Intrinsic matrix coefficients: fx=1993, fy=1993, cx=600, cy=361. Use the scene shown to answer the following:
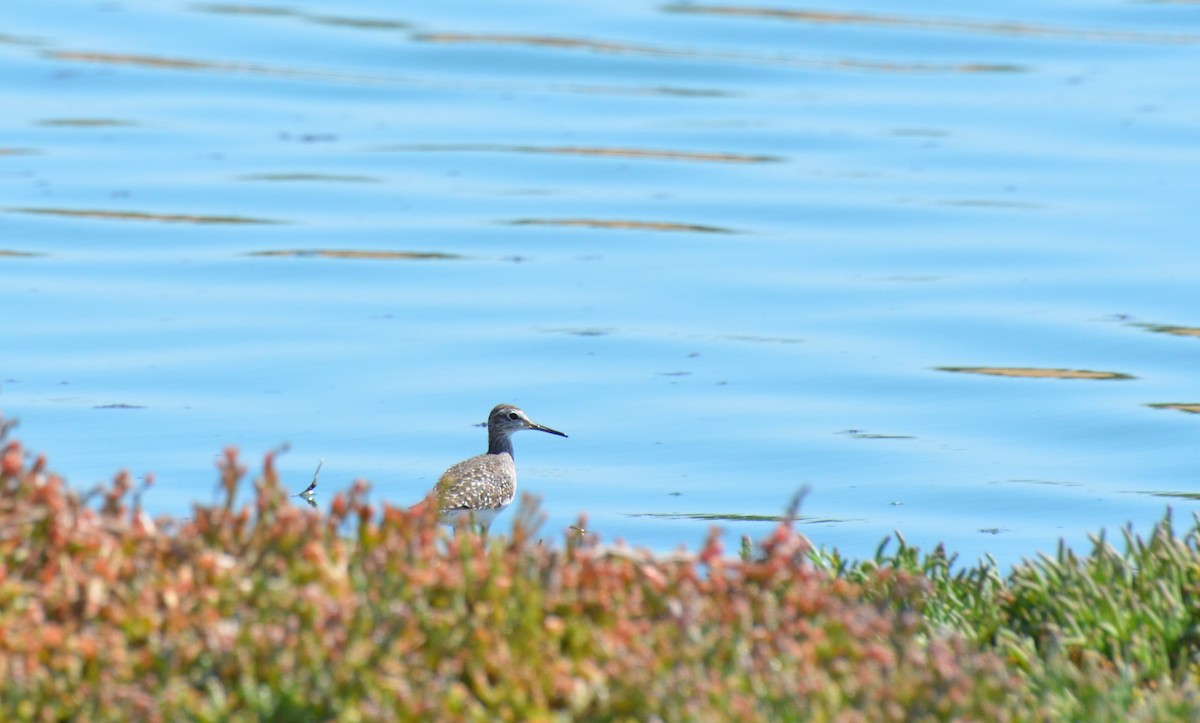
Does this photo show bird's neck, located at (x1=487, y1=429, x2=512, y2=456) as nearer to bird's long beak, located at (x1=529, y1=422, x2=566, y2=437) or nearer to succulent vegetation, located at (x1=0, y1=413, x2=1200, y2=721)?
bird's long beak, located at (x1=529, y1=422, x2=566, y2=437)

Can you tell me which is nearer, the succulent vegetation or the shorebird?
the succulent vegetation

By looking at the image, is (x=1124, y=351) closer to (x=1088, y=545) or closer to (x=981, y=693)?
(x=1088, y=545)

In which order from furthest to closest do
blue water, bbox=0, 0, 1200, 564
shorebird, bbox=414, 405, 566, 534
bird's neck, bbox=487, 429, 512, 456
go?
blue water, bbox=0, 0, 1200, 564 < bird's neck, bbox=487, 429, 512, 456 < shorebird, bbox=414, 405, 566, 534

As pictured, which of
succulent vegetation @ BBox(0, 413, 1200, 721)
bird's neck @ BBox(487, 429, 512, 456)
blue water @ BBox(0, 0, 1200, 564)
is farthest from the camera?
blue water @ BBox(0, 0, 1200, 564)

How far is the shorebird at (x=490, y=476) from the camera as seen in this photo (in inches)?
415

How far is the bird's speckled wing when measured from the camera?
1056 centimetres

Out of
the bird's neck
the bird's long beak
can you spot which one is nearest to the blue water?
the bird's long beak

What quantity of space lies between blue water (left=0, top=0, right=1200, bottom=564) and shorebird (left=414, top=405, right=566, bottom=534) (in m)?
0.33

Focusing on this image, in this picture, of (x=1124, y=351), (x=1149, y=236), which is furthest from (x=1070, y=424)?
(x=1149, y=236)

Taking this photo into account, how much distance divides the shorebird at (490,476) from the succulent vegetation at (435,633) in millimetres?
Result: 5317

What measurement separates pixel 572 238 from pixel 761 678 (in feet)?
42.2

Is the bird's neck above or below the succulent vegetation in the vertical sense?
above

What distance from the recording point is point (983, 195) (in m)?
18.0

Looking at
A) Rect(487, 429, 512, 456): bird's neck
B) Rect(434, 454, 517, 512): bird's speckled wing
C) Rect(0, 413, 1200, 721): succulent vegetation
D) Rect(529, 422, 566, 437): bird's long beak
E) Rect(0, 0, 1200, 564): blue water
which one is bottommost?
Rect(0, 413, 1200, 721): succulent vegetation
